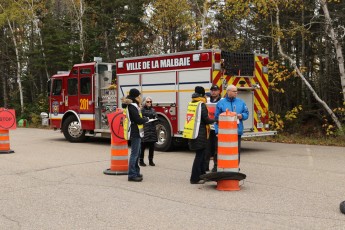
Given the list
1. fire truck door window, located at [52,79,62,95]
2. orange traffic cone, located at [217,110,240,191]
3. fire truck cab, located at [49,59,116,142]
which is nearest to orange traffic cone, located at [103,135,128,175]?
orange traffic cone, located at [217,110,240,191]

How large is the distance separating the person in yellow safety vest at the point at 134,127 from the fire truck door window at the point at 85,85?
723 cm

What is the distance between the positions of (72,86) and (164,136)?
4.85 m

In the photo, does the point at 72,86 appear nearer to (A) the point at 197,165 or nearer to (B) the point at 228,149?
(A) the point at 197,165

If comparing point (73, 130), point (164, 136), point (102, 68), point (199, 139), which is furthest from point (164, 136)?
point (199, 139)

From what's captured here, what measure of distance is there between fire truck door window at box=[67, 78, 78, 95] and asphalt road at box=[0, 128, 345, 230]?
194 inches

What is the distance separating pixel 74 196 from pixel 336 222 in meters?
3.93

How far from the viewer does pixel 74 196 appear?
7.07 m

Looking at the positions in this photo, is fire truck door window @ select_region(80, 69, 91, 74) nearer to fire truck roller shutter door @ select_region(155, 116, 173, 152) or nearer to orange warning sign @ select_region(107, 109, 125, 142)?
fire truck roller shutter door @ select_region(155, 116, 173, 152)

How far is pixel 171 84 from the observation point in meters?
12.9

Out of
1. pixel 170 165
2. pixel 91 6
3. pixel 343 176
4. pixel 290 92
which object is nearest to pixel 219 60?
pixel 170 165

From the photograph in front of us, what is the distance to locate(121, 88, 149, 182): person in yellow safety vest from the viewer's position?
27.5ft

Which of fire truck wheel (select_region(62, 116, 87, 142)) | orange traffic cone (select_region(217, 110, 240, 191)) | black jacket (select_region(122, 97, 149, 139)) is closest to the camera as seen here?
orange traffic cone (select_region(217, 110, 240, 191))

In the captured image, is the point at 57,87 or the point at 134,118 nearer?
the point at 134,118

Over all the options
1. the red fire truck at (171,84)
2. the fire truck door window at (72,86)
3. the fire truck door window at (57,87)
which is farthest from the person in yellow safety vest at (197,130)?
the fire truck door window at (57,87)
